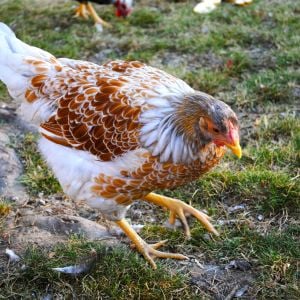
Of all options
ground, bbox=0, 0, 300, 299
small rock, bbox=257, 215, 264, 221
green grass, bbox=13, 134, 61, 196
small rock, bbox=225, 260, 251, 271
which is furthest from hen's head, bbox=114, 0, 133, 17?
small rock, bbox=225, 260, 251, 271

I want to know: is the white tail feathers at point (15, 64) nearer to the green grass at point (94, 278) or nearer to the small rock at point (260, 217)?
the green grass at point (94, 278)

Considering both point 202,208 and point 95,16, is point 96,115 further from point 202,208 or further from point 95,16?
point 95,16

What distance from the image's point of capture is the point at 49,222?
3.29 meters

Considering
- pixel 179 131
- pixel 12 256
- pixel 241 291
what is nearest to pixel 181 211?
pixel 241 291

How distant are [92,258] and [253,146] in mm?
1583

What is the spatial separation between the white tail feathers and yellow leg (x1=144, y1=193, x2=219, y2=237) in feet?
3.35

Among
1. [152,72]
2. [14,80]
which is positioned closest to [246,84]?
[152,72]

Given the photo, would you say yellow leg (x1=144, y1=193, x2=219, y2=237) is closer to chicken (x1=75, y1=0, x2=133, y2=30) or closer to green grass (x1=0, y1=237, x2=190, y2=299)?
green grass (x1=0, y1=237, x2=190, y2=299)

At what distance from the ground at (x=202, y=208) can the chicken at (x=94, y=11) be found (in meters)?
0.84

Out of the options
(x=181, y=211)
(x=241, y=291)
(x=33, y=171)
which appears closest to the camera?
(x=241, y=291)

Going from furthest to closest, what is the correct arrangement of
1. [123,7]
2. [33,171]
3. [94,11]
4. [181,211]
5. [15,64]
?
[94,11] → [123,7] → [33,171] → [181,211] → [15,64]

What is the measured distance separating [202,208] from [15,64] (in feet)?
4.73

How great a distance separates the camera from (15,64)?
10.3 ft

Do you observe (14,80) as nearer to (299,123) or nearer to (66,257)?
(66,257)
